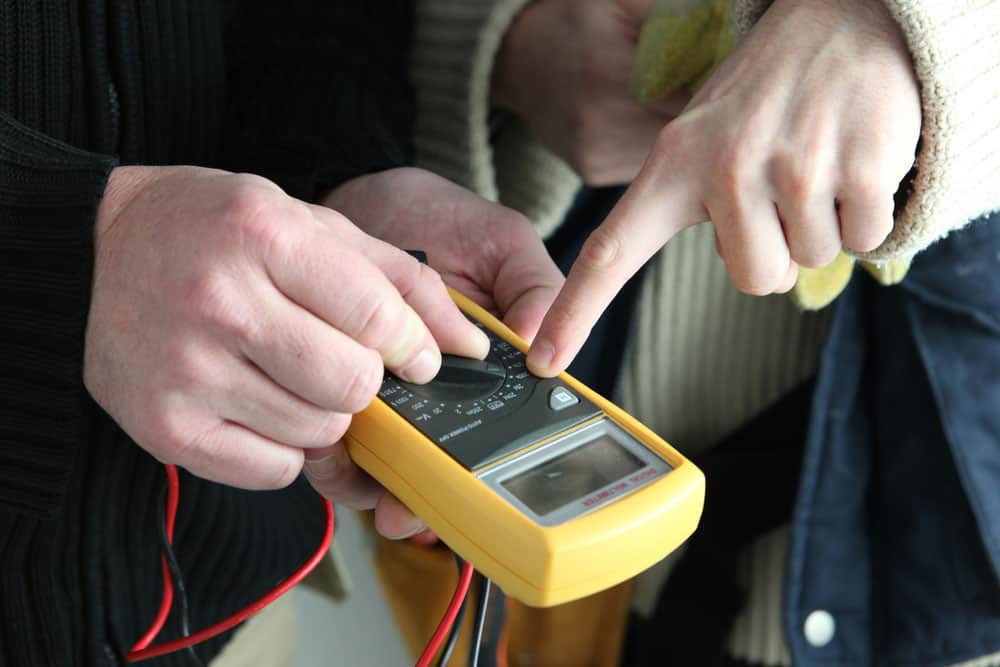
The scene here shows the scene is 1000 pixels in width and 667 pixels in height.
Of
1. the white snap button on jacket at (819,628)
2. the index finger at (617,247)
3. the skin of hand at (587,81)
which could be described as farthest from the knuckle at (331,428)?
the white snap button on jacket at (819,628)

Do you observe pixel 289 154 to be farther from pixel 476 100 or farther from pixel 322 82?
pixel 476 100

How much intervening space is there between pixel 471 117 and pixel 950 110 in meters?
0.41

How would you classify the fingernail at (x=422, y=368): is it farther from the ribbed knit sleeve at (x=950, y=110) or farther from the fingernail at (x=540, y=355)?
the ribbed knit sleeve at (x=950, y=110)

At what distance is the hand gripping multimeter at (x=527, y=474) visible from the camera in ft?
1.33

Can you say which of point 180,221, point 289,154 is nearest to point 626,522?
point 180,221

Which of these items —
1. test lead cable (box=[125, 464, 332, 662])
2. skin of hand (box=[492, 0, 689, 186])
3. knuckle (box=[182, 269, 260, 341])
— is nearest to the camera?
knuckle (box=[182, 269, 260, 341])

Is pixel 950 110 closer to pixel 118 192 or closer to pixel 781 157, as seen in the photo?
pixel 781 157

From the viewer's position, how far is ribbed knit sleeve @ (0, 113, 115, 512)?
1.41 feet

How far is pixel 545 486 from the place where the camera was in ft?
1.43

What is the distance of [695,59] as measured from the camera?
1.94 feet

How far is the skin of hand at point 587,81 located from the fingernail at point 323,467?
36 centimetres

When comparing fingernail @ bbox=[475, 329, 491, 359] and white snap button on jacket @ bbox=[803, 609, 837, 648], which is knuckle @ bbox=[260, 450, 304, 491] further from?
white snap button on jacket @ bbox=[803, 609, 837, 648]

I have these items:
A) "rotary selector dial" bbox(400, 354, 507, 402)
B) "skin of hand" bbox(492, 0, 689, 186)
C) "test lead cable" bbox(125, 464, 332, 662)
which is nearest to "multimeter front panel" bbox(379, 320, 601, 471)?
"rotary selector dial" bbox(400, 354, 507, 402)

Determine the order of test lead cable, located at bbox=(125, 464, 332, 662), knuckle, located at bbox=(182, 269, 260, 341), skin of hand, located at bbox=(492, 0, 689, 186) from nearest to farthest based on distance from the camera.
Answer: knuckle, located at bbox=(182, 269, 260, 341), test lead cable, located at bbox=(125, 464, 332, 662), skin of hand, located at bbox=(492, 0, 689, 186)
